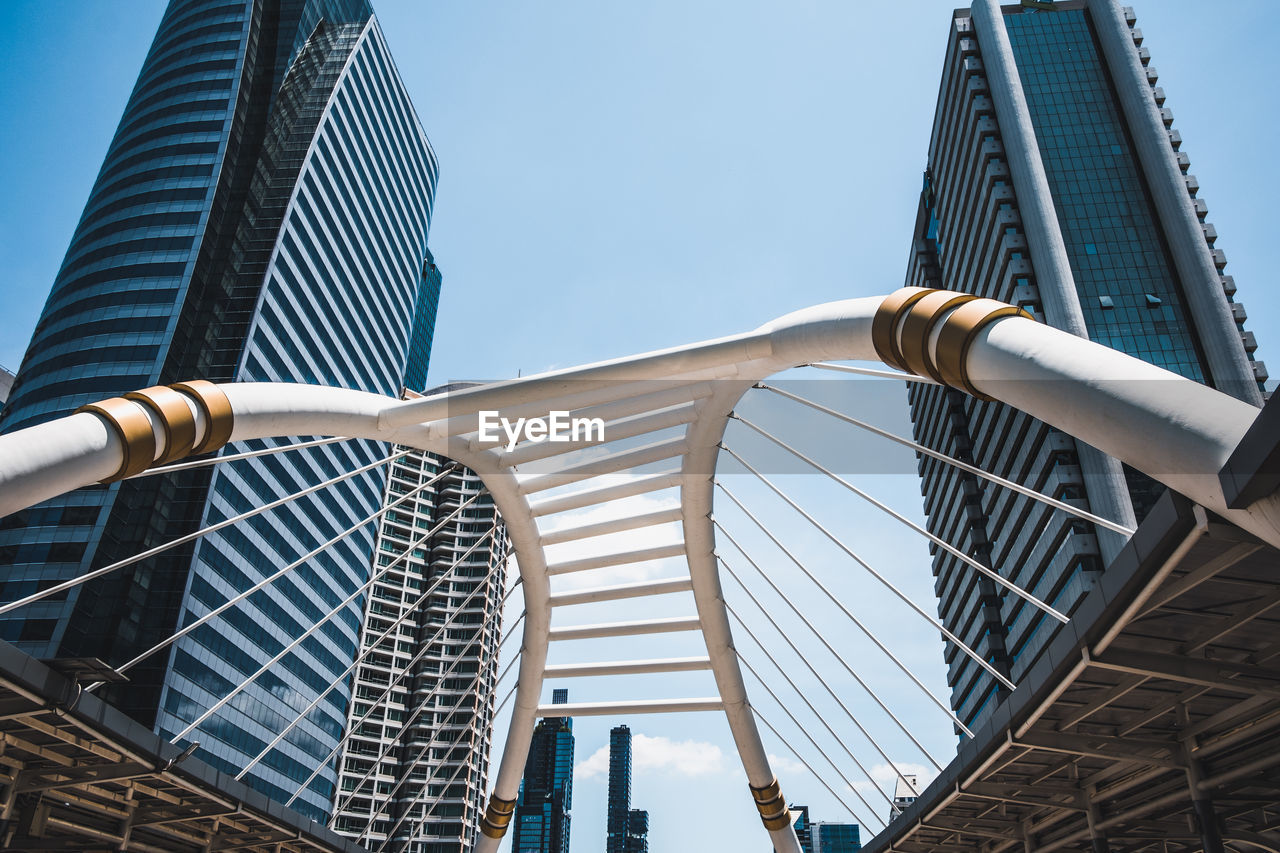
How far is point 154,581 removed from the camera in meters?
68.6

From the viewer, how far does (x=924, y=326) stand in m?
10.7

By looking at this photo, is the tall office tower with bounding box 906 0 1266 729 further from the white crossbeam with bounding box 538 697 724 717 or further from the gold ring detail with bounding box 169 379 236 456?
the gold ring detail with bounding box 169 379 236 456

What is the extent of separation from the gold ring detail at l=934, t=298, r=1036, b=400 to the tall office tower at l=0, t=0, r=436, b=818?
5992cm

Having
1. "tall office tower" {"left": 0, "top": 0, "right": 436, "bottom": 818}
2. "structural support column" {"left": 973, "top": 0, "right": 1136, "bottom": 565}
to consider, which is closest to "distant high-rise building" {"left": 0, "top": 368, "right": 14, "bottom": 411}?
"tall office tower" {"left": 0, "top": 0, "right": 436, "bottom": 818}

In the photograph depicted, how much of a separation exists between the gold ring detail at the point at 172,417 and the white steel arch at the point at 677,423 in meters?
0.03

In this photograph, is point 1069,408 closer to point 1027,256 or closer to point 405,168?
point 1027,256

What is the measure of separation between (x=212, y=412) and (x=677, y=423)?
10120 millimetres

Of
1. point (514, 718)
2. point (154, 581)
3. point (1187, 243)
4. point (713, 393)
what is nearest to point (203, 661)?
point (154, 581)

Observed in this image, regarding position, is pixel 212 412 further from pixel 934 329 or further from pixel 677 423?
pixel 677 423

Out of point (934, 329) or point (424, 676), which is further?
point (424, 676)

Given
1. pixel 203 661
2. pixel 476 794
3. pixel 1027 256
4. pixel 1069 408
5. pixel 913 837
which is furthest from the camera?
pixel 476 794

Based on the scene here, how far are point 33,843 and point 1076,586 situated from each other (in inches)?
2452

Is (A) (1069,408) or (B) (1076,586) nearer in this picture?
(A) (1069,408)

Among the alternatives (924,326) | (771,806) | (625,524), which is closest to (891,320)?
(924,326)
